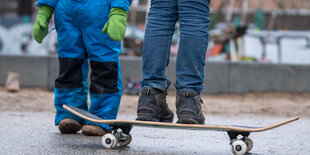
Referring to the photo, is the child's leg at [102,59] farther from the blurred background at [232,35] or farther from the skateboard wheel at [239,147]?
the blurred background at [232,35]

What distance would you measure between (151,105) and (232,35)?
11080 mm

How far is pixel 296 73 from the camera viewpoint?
8055 millimetres

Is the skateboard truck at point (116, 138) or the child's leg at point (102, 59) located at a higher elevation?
the child's leg at point (102, 59)

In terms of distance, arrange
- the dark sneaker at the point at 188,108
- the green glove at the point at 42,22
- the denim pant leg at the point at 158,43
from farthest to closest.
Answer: the green glove at the point at 42,22 < the denim pant leg at the point at 158,43 < the dark sneaker at the point at 188,108

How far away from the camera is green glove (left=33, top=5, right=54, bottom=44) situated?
3.21m

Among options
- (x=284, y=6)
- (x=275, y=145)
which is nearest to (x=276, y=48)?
(x=284, y=6)

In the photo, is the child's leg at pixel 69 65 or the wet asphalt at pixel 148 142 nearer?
the wet asphalt at pixel 148 142

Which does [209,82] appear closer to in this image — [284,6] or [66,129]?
[66,129]

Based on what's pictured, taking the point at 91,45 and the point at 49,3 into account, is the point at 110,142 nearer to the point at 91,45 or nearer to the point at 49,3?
the point at 91,45

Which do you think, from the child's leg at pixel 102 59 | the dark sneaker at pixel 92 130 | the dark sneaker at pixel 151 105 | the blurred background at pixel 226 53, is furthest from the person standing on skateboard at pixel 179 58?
the blurred background at pixel 226 53

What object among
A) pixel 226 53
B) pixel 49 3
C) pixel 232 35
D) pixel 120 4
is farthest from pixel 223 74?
pixel 226 53

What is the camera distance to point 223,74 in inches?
312

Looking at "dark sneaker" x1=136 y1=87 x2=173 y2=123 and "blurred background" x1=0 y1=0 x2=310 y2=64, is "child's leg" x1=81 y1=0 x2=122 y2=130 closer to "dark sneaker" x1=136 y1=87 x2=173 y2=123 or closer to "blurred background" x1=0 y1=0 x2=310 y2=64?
"dark sneaker" x1=136 y1=87 x2=173 y2=123

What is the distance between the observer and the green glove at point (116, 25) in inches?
114
